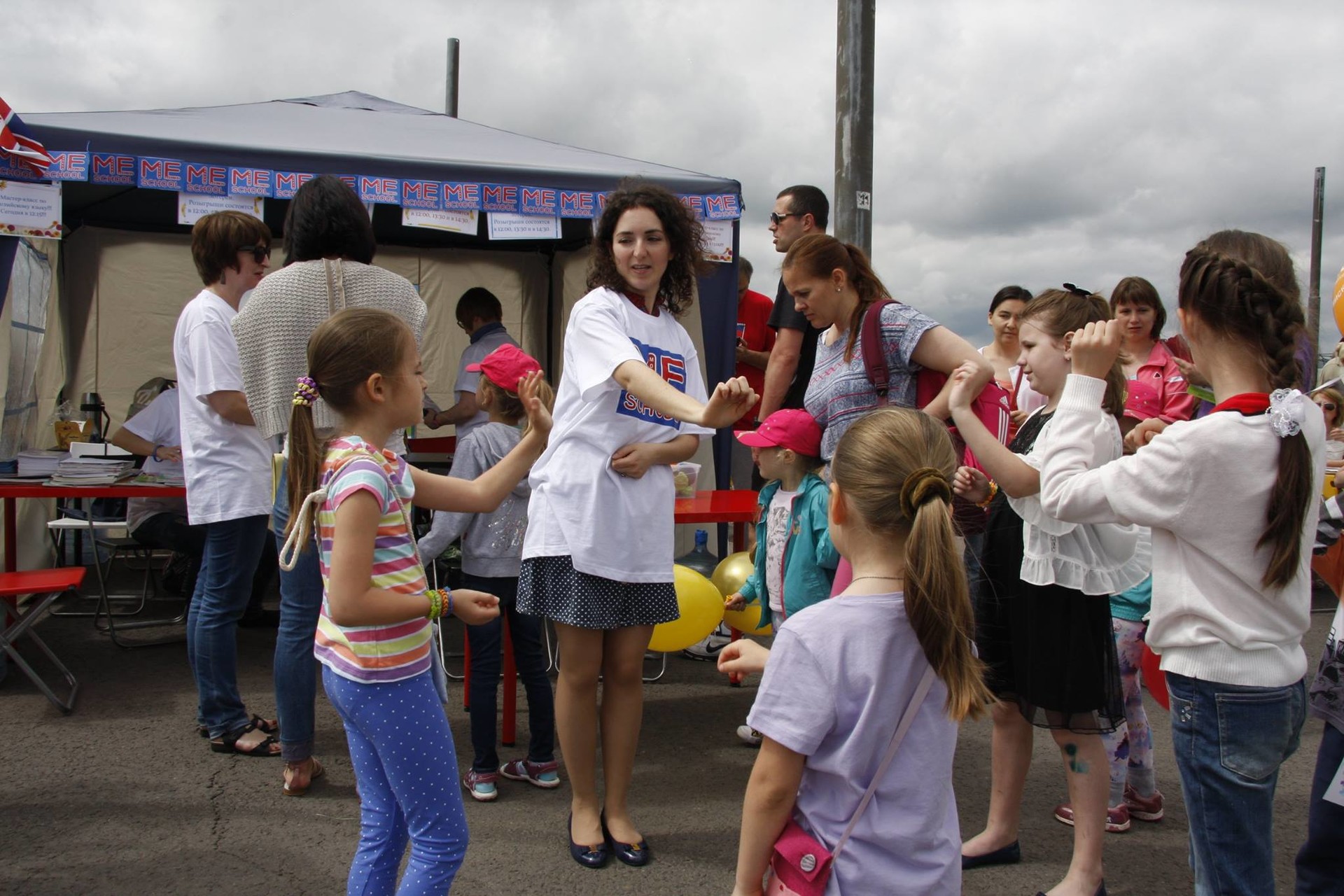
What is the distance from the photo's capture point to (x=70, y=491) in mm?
4344

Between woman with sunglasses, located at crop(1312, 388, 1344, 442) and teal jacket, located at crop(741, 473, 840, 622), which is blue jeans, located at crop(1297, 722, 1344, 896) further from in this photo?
woman with sunglasses, located at crop(1312, 388, 1344, 442)

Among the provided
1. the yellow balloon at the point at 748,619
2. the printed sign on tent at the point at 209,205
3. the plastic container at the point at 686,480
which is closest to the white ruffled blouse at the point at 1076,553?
the yellow balloon at the point at 748,619

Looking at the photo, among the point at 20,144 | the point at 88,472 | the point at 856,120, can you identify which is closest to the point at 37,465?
the point at 88,472

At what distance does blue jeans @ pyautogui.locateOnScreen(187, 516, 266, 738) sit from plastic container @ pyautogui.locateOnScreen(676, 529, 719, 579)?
80.6 inches

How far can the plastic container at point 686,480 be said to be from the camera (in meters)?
4.62

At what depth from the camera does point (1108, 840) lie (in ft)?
9.78

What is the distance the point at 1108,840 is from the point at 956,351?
64.2 inches

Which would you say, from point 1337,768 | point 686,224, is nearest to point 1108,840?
point 1337,768

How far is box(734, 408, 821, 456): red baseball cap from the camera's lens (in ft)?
9.91

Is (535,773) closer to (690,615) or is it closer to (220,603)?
(690,615)

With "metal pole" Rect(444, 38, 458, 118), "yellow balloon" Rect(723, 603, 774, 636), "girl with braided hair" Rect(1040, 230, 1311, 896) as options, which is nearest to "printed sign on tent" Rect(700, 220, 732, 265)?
"yellow balloon" Rect(723, 603, 774, 636)

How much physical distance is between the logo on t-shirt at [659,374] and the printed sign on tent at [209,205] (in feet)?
9.89

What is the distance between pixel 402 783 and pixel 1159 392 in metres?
3.63

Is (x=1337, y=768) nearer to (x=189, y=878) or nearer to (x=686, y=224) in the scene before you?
(x=686, y=224)
